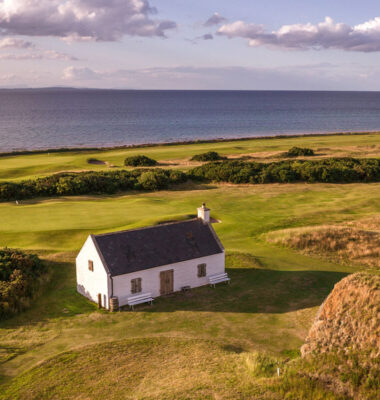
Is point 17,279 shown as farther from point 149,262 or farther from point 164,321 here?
point 164,321

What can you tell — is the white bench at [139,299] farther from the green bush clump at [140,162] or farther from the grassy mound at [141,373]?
the green bush clump at [140,162]

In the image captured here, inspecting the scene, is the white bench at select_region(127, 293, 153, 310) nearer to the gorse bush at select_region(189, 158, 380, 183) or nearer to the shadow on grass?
the shadow on grass

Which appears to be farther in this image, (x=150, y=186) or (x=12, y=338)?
(x=150, y=186)

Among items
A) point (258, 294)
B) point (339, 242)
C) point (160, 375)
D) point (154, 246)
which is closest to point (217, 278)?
point (258, 294)

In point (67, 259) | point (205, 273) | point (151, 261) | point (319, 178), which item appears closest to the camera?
point (151, 261)

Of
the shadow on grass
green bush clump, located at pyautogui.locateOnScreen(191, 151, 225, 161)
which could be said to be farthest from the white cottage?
green bush clump, located at pyautogui.locateOnScreen(191, 151, 225, 161)

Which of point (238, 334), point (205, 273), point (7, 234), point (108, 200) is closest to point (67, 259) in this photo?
point (7, 234)

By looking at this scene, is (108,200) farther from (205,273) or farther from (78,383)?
(78,383)
